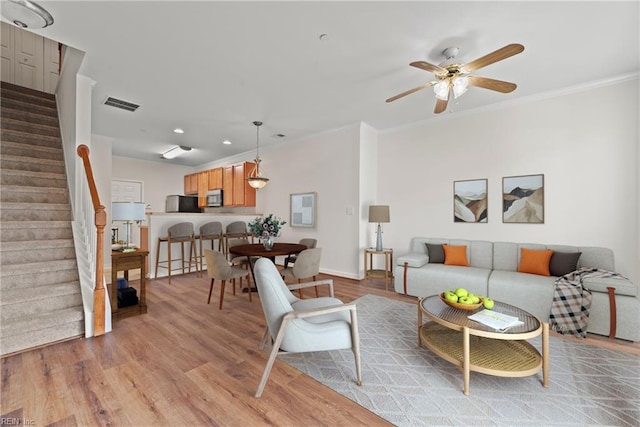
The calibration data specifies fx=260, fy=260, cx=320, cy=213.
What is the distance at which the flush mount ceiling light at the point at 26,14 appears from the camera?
1966 mm

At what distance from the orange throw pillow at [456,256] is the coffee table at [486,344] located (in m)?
1.51

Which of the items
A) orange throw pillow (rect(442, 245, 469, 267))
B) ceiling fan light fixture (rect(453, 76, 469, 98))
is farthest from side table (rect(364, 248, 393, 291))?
ceiling fan light fixture (rect(453, 76, 469, 98))

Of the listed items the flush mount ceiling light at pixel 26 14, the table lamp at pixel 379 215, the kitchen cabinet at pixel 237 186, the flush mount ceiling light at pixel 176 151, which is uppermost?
the flush mount ceiling light at pixel 26 14

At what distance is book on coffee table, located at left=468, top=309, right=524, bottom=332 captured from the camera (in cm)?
182

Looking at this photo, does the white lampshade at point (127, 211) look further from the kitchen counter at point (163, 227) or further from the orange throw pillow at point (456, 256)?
the orange throw pillow at point (456, 256)

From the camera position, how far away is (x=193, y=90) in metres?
3.40

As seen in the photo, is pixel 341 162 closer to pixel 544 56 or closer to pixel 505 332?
pixel 544 56

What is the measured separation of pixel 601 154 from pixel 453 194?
1.66 m

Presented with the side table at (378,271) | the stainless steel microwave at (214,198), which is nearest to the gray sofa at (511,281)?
the side table at (378,271)

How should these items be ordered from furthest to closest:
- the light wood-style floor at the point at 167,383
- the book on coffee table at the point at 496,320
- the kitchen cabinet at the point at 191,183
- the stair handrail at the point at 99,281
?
the kitchen cabinet at the point at 191,183
the stair handrail at the point at 99,281
the book on coffee table at the point at 496,320
the light wood-style floor at the point at 167,383

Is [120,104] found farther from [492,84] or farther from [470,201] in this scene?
[470,201]

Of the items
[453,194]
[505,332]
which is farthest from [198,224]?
[505,332]

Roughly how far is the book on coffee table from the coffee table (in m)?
0.03

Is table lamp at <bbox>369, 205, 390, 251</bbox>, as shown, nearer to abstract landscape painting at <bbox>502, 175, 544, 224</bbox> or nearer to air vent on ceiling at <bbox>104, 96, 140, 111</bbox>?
abstract landscape painting at <bbox>502, 175, 544, 224</bbox>
